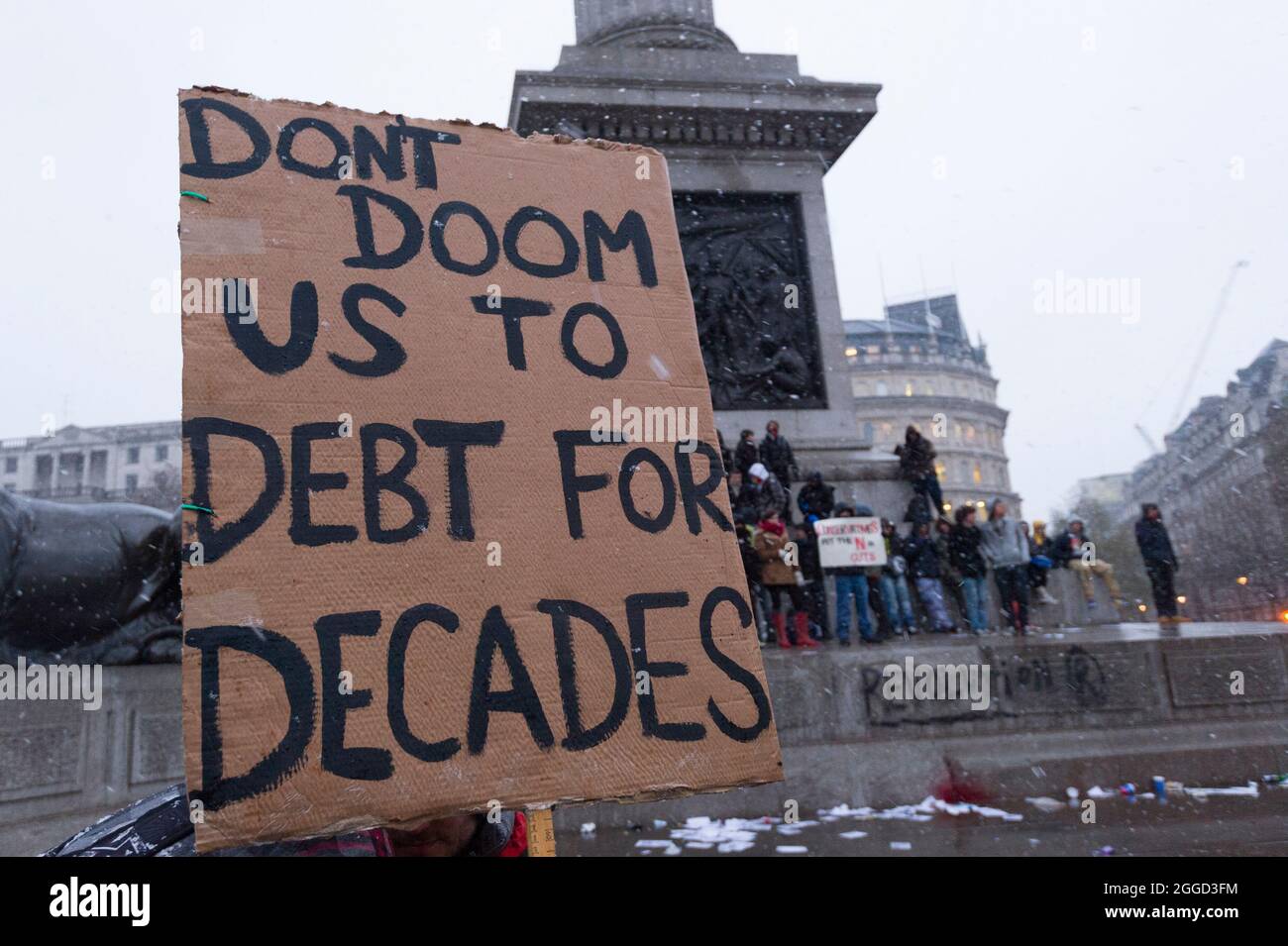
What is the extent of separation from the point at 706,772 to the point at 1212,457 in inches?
2152

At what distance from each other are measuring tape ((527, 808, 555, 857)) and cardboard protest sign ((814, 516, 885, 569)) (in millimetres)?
7683

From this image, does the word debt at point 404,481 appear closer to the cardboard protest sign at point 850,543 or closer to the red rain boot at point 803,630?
the red rain boot at point 803,630

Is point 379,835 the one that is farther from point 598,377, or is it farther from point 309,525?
point 598,377

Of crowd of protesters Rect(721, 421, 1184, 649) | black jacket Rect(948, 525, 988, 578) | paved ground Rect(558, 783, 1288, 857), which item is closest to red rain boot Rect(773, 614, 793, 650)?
crowd of protesters Rect(721, 421, 1184, 649)

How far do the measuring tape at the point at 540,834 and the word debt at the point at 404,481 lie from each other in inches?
29.5

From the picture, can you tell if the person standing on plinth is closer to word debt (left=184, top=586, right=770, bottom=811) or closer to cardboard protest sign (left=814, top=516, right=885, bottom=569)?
cardboard protest sign (left=814, top=516, right=885, bottom=569)

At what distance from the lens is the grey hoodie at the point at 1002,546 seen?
10.8 metres

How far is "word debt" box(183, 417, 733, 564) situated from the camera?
204 cm

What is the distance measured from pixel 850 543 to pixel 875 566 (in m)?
0.38

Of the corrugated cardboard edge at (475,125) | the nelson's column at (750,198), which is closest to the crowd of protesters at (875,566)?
the nelson's column at (750,198)

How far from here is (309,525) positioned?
2.09 metres
